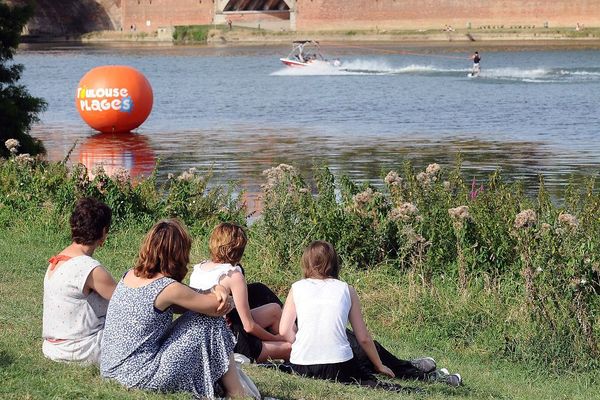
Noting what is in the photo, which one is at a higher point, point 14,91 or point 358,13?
point 358,13

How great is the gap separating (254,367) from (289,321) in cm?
31

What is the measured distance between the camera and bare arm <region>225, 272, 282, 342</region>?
618 cm

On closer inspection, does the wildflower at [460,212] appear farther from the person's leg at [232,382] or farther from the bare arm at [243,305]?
the person's leg at [232,382]

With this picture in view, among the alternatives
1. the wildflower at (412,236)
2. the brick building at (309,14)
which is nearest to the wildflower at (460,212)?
the wildflower at (412,236)

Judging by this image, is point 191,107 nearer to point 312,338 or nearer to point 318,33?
point 312,338

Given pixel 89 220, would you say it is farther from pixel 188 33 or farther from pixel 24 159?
pixel 188 33

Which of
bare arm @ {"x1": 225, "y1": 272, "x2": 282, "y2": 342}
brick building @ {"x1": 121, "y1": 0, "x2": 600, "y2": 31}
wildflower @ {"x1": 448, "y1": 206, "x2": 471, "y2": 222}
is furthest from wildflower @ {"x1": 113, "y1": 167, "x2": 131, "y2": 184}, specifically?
brick building @ {"x1": 121, "y1": 0, "x2": 600, "y2": 31}

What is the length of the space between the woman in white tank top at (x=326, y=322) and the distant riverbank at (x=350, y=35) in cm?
6550

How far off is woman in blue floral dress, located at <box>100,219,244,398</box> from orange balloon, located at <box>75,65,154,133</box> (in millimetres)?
16558

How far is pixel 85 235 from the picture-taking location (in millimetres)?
5691

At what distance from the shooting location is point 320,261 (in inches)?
231

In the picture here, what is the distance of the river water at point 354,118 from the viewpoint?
18.3 m

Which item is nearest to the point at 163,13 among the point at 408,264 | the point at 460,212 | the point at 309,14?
the point at 309,14

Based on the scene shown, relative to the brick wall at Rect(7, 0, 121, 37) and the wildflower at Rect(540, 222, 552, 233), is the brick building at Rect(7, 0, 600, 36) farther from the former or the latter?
the wildflower at Rect(540, 222, 552, 233)
